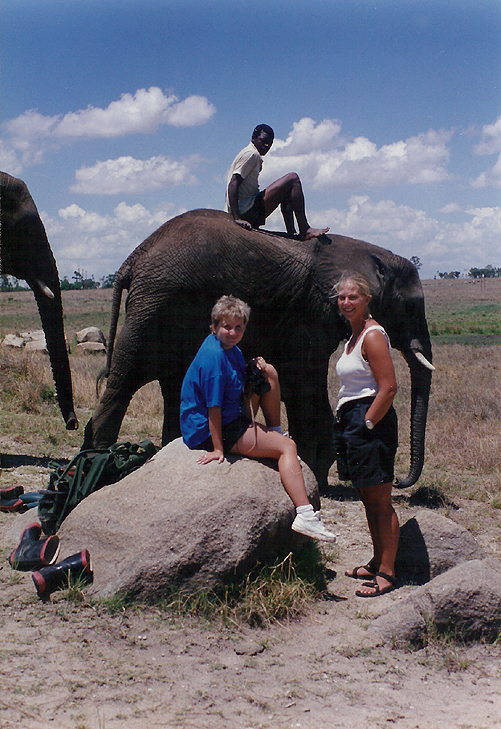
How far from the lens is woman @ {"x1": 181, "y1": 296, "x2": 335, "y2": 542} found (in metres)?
4.64

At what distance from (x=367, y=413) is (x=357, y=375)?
281mm

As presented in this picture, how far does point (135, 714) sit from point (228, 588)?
1.24 meters

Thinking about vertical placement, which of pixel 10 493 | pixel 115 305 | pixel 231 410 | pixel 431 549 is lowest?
pixel 431 549

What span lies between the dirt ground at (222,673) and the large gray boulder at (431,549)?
57 centimetres

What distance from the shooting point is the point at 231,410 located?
4.79 meters

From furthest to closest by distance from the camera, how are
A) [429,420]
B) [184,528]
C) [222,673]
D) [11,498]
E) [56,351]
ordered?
1. [429,420]
2. [56,351]
3. [11,498]
4. [184,528]
5. [222,673]

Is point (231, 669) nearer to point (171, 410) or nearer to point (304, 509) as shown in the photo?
point (304, 509)

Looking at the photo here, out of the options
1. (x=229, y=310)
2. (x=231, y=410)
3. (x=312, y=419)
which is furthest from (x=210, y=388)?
(x=312, y=419)

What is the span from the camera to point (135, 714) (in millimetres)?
3279

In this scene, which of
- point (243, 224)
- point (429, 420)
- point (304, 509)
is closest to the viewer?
point (304, 509)

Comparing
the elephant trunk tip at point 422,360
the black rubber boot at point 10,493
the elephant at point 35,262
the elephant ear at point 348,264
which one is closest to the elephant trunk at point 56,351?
the elephant at point 35,262

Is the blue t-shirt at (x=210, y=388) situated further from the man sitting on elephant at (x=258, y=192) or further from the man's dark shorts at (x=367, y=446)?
the man sitting on elephant at (x=258, y=192)

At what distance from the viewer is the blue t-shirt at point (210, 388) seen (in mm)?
4637

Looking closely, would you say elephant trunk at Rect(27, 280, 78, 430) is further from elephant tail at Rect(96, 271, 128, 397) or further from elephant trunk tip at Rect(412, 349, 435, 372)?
elephant trunk tip at Rect(412, 349, 435, 372)
